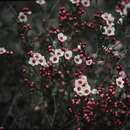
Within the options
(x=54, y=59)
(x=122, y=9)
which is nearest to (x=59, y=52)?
(x=54, y=59)

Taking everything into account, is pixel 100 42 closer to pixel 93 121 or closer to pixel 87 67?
pixel 87 67

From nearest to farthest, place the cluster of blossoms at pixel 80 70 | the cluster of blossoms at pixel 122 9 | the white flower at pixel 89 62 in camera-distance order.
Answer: the cluster of blossoms at pixel 80 70 → the white flower at pixel 89 62 → the cluster of blossoms at pixel 122 9

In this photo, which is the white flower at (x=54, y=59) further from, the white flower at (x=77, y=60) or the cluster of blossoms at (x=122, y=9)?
the cluster of blossoms at (x=122, y=9)

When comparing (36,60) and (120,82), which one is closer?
(120,82)

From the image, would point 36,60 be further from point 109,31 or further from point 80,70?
point 109,31

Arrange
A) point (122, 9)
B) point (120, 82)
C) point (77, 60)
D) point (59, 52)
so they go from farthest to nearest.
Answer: point (122, 9)
point (77, 60)
point (59, 52)
point (120, 82)

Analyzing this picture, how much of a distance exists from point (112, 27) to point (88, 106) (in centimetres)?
119

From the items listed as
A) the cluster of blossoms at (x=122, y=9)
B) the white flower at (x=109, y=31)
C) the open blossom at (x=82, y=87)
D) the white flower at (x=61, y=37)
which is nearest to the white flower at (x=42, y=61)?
the white flower at (x=61, y=37)

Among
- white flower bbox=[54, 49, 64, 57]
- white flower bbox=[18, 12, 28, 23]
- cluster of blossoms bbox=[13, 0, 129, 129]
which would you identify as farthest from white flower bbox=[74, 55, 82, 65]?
white flower bbox=[18, 12, 28, 23]

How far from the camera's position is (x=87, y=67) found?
15.9 ft

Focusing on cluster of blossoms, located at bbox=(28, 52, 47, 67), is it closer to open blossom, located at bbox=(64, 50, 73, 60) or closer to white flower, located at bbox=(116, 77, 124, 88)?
open blossom, located at bbox=(64, 50, 73, 60)

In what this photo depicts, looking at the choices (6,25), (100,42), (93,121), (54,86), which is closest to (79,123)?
(93,121)

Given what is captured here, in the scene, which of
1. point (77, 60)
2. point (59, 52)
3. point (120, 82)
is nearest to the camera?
point (120, 82)

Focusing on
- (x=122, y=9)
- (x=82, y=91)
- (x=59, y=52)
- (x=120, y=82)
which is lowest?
(x=82, y=91)
